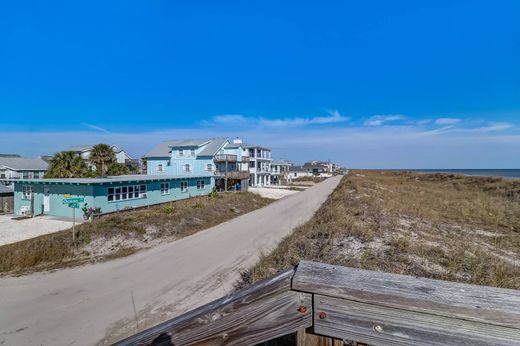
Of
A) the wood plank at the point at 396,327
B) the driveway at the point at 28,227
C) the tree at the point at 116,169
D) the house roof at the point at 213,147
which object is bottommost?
the driveway at the point at 28,227

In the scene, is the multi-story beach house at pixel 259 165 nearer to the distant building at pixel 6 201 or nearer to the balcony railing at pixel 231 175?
the balcony railing at pixel 231 175

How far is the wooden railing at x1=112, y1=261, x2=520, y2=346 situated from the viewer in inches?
36.3

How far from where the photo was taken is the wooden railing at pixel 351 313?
36.3 inches

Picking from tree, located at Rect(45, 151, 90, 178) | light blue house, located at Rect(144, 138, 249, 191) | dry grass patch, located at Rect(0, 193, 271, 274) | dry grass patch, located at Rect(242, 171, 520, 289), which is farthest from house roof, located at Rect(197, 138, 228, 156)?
dry grass patch, located at Rect(242, 171, 520, 289)

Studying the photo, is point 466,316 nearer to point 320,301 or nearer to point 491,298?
point 491,298

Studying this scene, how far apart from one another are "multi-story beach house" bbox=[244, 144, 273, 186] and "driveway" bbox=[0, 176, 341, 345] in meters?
36.8

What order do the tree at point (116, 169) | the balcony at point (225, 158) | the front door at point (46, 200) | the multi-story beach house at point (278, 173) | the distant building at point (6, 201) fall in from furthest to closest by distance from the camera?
the multi-story beach house at point (278, 173)
the balcony at point (225, 158)
the tree at point (116, 169)
the distant building at point (6, 201)
the front door at point (46, 200)

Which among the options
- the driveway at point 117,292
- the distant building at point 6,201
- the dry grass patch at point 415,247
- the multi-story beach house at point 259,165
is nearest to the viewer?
the dry grass patch at point 415,247

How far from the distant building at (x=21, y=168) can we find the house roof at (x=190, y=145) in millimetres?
17788

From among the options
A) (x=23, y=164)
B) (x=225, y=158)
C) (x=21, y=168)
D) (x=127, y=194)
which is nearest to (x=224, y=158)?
(x=225, y=158)

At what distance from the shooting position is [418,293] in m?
0.99

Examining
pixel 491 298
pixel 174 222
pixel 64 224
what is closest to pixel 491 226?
pixel 491 298

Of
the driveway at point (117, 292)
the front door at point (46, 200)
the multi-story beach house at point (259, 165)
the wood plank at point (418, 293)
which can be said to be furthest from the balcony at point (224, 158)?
the wood plank at point (418, 293)

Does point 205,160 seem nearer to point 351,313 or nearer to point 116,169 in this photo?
point 116,169
